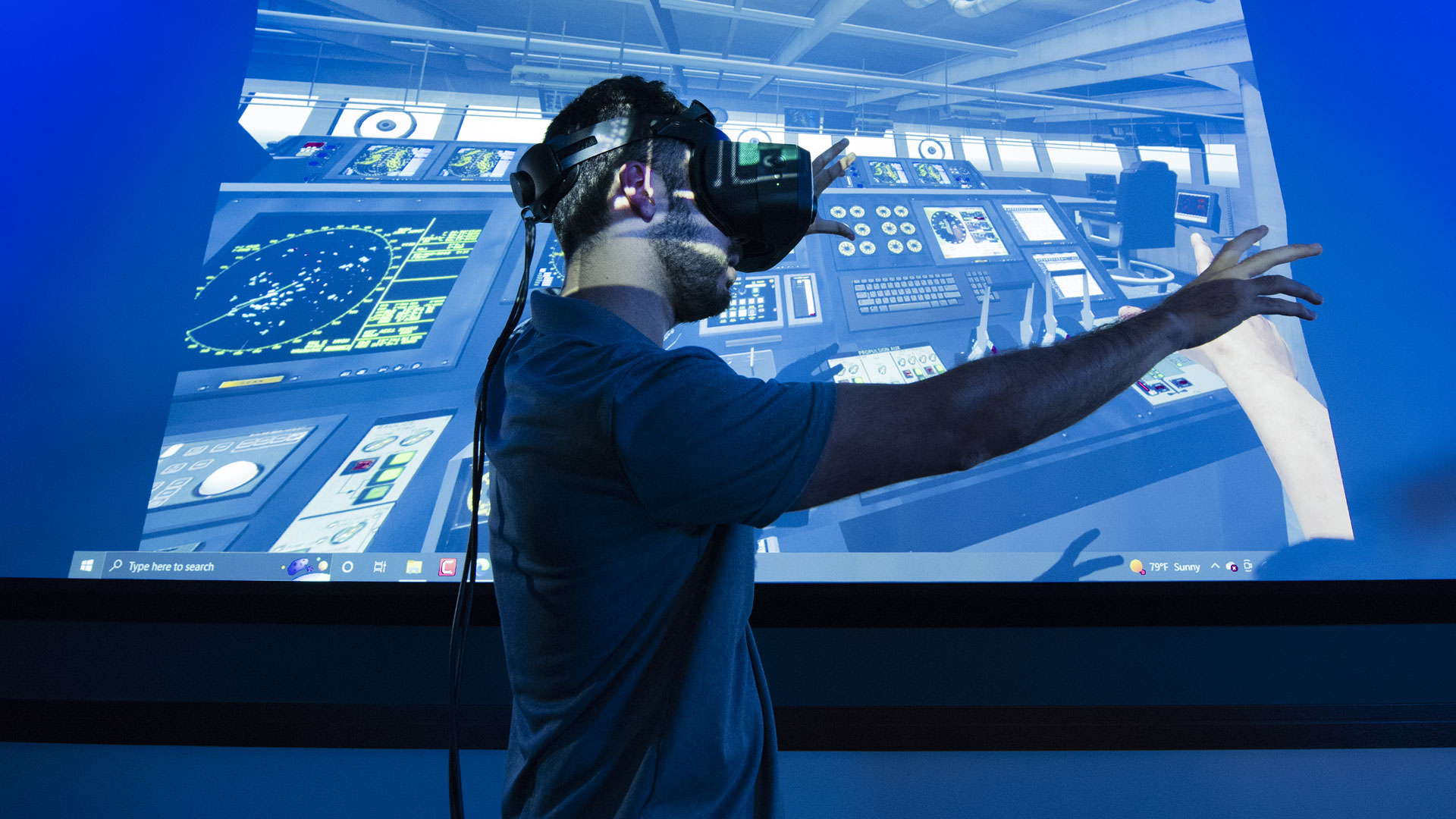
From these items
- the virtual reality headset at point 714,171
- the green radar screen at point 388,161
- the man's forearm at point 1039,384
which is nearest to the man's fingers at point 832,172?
the virtual reality headset at point 714,171

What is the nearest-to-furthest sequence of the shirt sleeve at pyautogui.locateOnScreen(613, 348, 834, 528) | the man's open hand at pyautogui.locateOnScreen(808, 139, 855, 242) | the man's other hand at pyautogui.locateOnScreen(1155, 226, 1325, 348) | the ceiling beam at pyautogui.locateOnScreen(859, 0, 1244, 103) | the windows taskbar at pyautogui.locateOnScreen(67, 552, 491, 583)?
the shirt sleeve at pyautogui.locateOnScreen(613, 348, 834, 528) < the man's other hand at pyautogui.locateOnScreen(1155, 226, 1325, 348) < the man's open hand at pyautogui.locateOnScreen(808, 139, 855, 242) < the windows taskbar at pyautogui.locateOnScreen(67, 552, 491, 583) < the ceiling beam at pyautogui.locateOnScreen(859, 0, 1244, 103)

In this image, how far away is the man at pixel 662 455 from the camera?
1.41ft

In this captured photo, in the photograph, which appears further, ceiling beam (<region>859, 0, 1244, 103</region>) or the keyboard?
ceiling beam (<region>859, 0, 1244, 103</region>)

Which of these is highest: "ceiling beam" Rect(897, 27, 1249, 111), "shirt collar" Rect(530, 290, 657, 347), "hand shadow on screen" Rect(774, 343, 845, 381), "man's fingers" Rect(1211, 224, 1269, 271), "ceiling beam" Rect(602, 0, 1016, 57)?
"ceiling beam" Rect(602, 0, 1016, 57)

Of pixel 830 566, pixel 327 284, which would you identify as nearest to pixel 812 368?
pixel 830 566

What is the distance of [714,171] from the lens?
1.85 feet

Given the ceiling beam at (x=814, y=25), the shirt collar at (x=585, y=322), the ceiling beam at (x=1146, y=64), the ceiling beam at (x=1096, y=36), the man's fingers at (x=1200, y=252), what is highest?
the ceiling beam at (x=814, y=25)

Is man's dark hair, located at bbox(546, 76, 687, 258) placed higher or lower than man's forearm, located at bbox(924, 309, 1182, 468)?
higher

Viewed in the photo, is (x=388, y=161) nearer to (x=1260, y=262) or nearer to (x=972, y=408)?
(x=972, y=408)

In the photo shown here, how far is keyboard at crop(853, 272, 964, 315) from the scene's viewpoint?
4.11 feet

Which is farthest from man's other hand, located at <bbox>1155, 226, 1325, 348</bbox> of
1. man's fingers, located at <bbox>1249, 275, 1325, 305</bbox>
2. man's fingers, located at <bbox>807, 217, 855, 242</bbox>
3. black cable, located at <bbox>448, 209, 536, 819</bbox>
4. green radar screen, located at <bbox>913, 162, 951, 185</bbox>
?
green radar screen, located at <bbox>913, 162, 951, 185</bbox>

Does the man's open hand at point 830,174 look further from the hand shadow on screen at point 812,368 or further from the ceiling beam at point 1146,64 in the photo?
the ceiling beam at point 1146,64

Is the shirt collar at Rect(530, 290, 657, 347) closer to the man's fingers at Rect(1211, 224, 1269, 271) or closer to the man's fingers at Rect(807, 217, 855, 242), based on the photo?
the man's fingers at Rect(807, 217, 855, 242)

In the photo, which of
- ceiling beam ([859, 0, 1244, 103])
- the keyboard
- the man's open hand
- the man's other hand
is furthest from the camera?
ceiling beam ([859, 0, 1244, 103])
